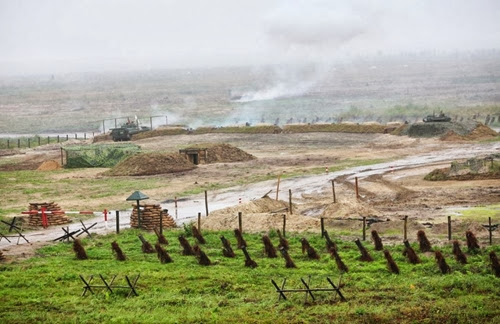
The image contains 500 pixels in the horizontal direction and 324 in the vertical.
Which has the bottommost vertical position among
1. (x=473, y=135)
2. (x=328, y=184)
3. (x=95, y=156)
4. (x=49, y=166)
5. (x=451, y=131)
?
(x=328, y=184)

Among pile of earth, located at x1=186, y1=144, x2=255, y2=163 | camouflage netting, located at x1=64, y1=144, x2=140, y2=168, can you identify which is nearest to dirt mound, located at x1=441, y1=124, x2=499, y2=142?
pile of earth, located at x1=186, y1=144, x2=255, y2=163

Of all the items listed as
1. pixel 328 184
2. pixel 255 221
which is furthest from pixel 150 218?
pixel 328 184

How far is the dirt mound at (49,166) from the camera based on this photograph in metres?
70.7

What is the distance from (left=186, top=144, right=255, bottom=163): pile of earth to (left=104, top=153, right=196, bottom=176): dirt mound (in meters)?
2.81

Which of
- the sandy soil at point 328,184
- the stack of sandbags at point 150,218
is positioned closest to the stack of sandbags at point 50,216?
the stack of sandbags at point 150,218

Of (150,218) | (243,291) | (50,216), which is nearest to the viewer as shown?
(243,291)

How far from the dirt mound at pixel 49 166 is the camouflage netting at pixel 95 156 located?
65 cm

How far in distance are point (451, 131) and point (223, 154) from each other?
1914cm

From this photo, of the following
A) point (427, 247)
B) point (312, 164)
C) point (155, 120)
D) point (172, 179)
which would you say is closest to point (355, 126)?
point (312, 164)

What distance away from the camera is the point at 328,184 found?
56969 millimetres

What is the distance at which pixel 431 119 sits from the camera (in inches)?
3282

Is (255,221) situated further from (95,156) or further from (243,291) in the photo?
(95,156)

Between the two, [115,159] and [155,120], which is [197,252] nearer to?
[115,159]

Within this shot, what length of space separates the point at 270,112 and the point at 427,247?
298ft
